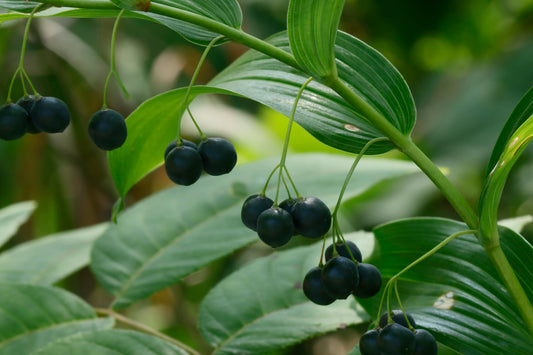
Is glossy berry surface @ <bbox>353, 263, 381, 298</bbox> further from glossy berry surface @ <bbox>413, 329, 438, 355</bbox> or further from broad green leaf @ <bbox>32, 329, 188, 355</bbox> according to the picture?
broad green leaf @ <bbox>32, 329, 188, 355</bbox>

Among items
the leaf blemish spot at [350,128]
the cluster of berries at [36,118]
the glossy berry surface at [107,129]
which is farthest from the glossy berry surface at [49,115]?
the leaf blemish spot at [350,128]

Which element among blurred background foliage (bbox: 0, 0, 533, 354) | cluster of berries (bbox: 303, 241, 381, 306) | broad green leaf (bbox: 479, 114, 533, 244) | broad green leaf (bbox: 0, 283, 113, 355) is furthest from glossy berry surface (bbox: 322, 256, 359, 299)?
blurred background foliage (bbox: 0, 0, 533, 354)

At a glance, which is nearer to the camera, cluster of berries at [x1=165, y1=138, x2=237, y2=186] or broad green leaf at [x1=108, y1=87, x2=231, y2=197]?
cluster of berries at [x1=165, y1=138, x2=237, y2=186]

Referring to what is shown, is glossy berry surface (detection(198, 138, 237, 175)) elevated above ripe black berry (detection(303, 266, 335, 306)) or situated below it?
above

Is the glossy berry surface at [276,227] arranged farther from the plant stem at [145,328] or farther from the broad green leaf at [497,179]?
the plant stem at [145,328]

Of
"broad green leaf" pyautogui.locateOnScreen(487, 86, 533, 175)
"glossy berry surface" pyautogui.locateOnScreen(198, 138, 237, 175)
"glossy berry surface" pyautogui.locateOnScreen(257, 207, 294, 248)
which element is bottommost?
"glossy berry surface" pyautogui.locateOnScreen(257, 207, 294, 248)

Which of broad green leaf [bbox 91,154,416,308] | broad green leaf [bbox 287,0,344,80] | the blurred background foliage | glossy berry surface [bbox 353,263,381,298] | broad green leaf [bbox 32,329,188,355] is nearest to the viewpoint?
broad green leaf [bbox 287,0,344,80]

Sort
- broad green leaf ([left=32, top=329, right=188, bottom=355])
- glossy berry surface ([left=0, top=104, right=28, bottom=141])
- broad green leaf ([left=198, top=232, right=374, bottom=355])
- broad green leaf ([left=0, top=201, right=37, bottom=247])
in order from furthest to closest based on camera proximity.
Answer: broad green leaf ([left=0, top=201, right=37, bottom=247])
broad green leaf ([left=198, top=232, right=374, bottom=355])
broad green leaf ([left=32, top=329, right=188, bottom=355])
glossy berry surface ([left=0, top=104, right=28, bottom=141])
